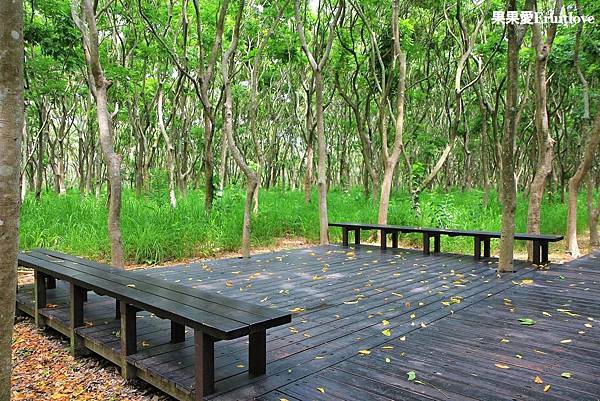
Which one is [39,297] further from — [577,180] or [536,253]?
[577,180]

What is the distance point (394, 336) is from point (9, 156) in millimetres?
3044

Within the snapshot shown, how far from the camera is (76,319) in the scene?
3971 mm

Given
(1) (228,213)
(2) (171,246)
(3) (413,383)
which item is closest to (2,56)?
(3) (413,383)

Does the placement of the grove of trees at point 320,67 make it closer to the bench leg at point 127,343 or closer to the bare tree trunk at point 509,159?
the bare tree trunk at point 509,159

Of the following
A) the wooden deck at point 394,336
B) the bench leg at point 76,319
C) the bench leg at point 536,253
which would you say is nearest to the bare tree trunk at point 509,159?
the wooden deck at point 394,336

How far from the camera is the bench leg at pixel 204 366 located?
2734mm

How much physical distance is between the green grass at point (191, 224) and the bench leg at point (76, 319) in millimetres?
3826

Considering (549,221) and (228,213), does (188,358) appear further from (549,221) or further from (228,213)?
(549,221)

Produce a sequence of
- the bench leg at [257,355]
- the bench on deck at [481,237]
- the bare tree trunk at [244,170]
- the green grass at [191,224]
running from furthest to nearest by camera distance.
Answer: the green grass at [191,224], the bare tree trunk at [244,170], the bench on deck at [481,237], the bench leg at [257,355]

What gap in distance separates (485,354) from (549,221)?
29.7ft

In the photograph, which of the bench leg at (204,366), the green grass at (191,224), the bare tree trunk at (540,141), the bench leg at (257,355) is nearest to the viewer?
the bench leg at (204,366)

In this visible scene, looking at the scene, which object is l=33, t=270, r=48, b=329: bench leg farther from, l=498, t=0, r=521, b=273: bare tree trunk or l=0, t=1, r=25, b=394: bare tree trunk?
l=498, t=0, r=521, b=273: bare tree trunk

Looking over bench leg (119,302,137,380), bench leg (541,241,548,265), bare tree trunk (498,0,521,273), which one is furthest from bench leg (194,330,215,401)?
bench leg (541,241,548,265)

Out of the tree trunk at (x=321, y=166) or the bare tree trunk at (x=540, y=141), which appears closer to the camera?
the bare tree trunk at (x=540, y=141)
